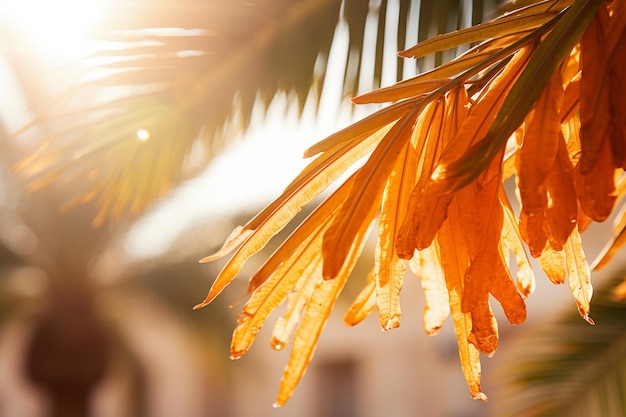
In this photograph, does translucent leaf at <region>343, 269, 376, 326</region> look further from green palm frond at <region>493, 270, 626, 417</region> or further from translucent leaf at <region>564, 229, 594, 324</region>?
green palm frond at <region>493, 270, 626, 417</region>

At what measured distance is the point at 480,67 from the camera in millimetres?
671

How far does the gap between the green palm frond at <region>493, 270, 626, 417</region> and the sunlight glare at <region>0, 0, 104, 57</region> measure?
1.20 m

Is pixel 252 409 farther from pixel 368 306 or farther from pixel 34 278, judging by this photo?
pixel 368 306

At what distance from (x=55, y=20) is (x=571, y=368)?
4.35 feet

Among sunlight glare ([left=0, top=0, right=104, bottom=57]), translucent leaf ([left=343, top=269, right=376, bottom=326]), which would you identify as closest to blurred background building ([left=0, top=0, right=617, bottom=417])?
sunlight glare ([left=0, top=0, right=104, bottom=57])

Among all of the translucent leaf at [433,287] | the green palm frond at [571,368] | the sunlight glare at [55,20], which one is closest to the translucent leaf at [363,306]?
the translucent leaf at [433,287]

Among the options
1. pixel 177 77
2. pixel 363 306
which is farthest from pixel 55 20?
pixel 363 306

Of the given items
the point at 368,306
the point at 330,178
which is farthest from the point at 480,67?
the point at 368,306

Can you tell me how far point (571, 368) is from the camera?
169 cm

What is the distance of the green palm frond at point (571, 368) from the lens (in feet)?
5.37

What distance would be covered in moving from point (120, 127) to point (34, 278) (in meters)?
4.54

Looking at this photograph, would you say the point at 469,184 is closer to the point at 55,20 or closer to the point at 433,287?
the point at 433,287

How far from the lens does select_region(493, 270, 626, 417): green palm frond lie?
1638 mm

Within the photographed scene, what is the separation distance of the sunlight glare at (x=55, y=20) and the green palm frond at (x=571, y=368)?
1201 millimetres
